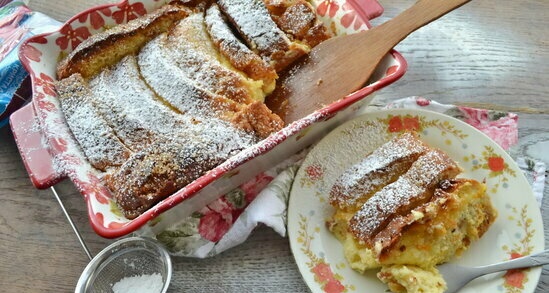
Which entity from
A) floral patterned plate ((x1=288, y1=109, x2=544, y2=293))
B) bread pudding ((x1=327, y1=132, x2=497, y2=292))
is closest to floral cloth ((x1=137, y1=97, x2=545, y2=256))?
floral patterned plate ((x1=288, y1=109, x2=544, y2=293))

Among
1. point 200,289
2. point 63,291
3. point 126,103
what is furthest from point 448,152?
point 63,291

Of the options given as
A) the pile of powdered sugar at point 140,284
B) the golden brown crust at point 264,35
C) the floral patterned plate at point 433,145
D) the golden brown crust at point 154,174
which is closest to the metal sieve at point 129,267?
the pile of powdered sugar at point 140,284

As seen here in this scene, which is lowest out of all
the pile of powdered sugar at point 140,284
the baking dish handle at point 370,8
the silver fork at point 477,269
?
the silver fork at point 477,269

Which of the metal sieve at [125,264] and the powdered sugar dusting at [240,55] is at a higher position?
the powdered sugar dusting at [240,55]

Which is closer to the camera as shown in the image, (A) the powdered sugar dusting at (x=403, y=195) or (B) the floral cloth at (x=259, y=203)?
(A) the powdered sugar dusting at (x=403, y=195)

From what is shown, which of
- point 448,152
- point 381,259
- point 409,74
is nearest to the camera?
point 381,259

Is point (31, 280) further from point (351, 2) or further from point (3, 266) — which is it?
point (351, 2)

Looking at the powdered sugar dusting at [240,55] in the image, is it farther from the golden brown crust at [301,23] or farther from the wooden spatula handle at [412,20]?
the wooden spatula handle at [412,20]
